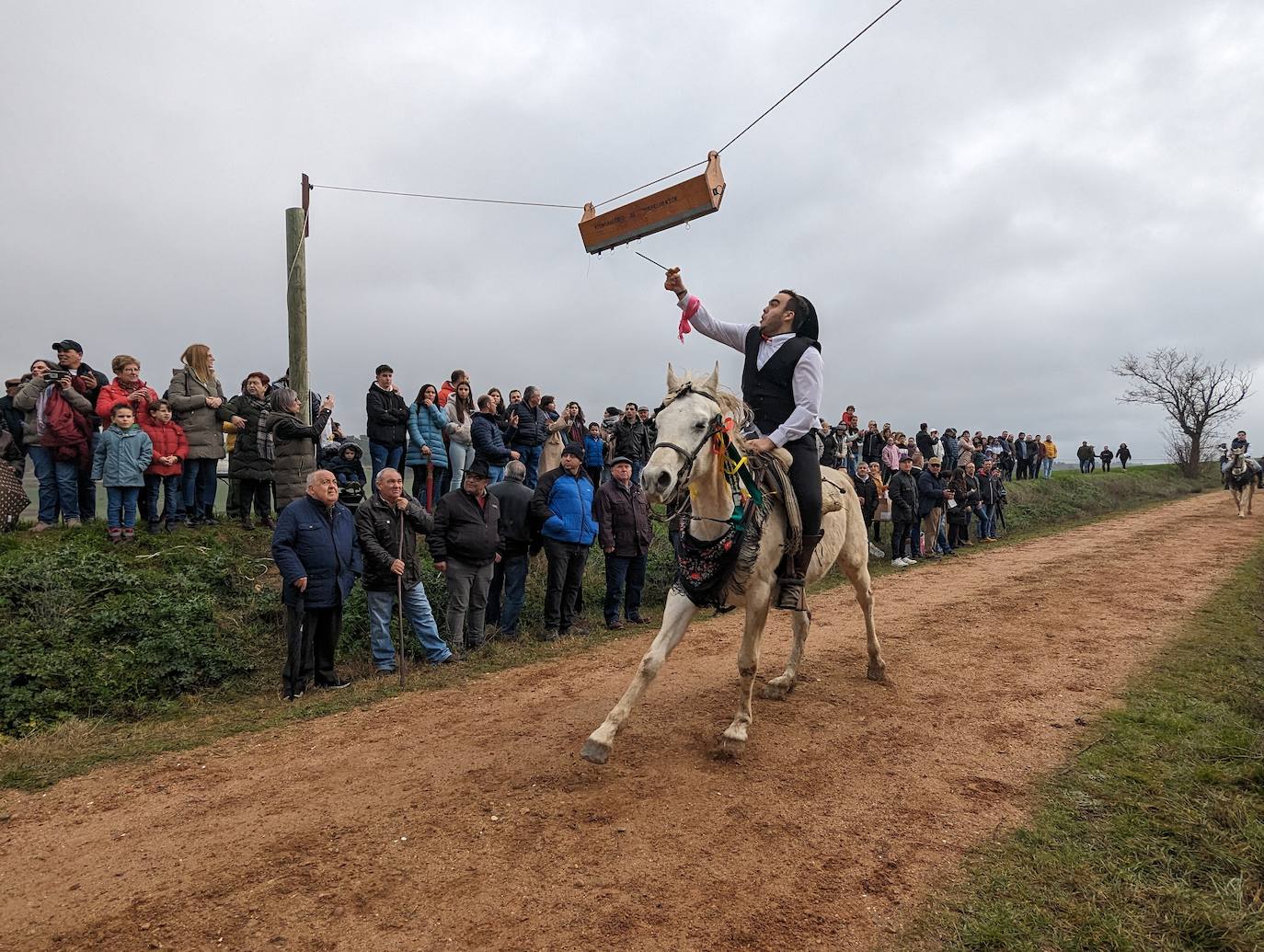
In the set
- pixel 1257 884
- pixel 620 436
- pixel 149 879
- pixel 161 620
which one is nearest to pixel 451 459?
pixel 620 436

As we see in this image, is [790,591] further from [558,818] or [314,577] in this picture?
[314,577]

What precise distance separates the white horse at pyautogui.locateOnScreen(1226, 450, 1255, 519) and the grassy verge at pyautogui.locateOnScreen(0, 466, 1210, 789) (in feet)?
89.2

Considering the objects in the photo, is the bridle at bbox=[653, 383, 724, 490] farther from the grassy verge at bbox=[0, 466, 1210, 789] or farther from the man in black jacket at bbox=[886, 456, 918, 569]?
the man in black jacket at bbox=[886, 456, 918, 569]

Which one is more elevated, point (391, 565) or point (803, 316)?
point (803, 316)

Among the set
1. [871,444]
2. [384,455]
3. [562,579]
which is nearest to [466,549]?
[562,579]

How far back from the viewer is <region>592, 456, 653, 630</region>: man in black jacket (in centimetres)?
1057

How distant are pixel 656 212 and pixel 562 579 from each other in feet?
18.0

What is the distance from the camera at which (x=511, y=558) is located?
32.8 feet

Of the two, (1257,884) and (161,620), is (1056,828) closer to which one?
(1257,884)

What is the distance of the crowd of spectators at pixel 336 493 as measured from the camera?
7.83 m

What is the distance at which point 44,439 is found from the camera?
30.1 feet

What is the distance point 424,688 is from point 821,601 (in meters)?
7.08

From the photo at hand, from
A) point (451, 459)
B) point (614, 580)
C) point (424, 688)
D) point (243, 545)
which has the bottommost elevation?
point (424, 688)

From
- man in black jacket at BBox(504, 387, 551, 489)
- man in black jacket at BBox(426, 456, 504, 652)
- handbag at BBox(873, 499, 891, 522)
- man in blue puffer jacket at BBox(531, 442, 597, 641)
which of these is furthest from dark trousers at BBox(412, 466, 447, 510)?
handbag at BBox(873, 499, 891, 522)
